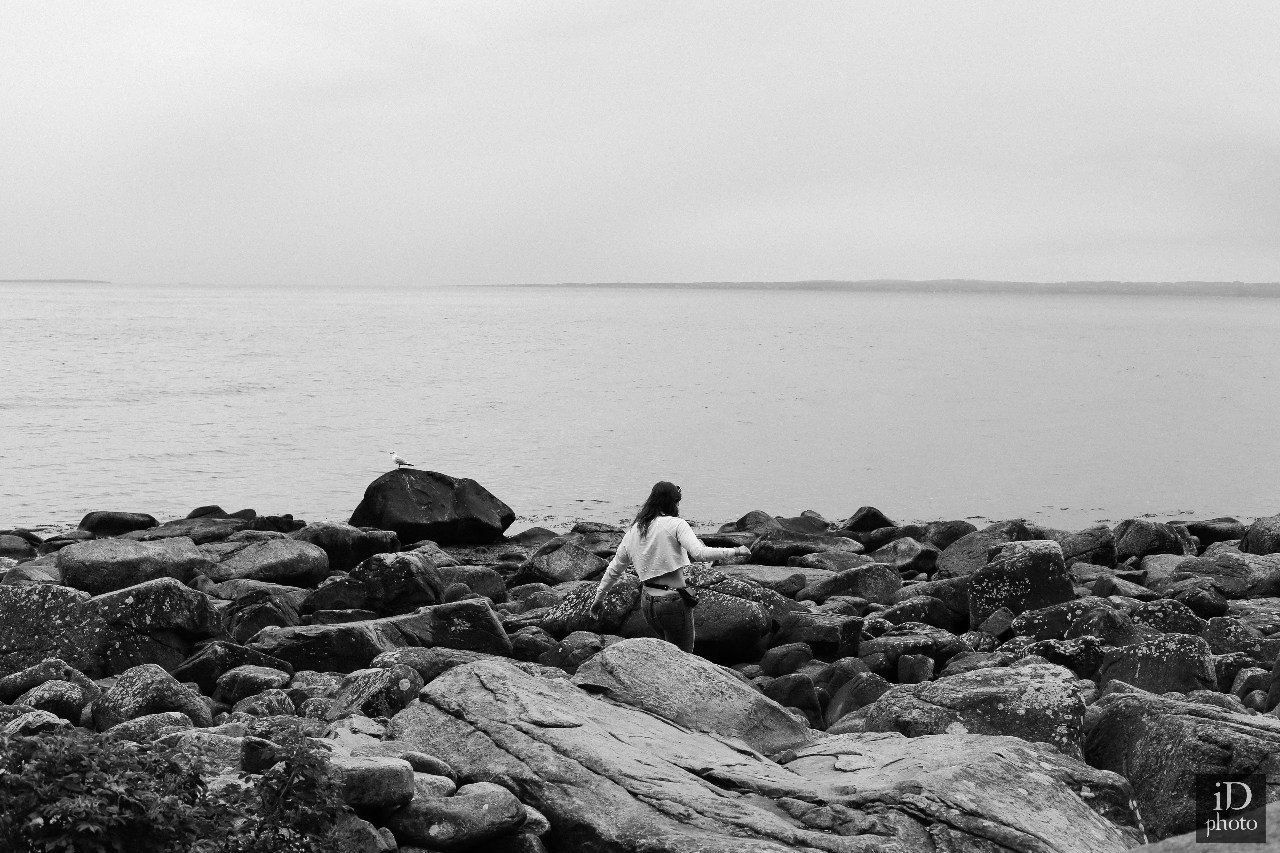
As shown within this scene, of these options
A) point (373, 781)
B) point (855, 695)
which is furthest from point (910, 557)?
point (373, 781)

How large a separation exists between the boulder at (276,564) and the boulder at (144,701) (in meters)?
8.81

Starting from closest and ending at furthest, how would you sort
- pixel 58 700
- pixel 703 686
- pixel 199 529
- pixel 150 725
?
pixel 150 725 < pixel 703 686 < pixel 58 700 < pixel 199 529

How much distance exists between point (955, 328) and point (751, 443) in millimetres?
118299

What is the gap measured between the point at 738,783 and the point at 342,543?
14934mm

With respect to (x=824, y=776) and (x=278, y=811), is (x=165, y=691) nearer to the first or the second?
(x=278, y=811)

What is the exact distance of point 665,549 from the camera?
41.9 feet

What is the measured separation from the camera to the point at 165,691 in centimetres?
1110

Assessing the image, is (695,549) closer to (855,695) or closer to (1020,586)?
(855,695)

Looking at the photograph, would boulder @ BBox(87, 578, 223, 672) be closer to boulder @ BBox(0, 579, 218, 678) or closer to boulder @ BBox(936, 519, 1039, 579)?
boulder @ BBox(0, 579, 218, 678)

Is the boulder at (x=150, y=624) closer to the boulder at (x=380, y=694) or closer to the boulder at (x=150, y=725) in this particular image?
the boulder at (x=150, y=725)

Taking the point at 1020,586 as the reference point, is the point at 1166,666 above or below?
above

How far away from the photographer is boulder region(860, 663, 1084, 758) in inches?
390

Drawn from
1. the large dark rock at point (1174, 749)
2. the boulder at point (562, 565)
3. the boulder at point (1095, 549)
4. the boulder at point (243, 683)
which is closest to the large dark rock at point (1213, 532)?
the boulder at point (1095, 549)

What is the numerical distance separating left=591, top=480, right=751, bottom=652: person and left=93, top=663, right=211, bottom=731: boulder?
421 centimetres
